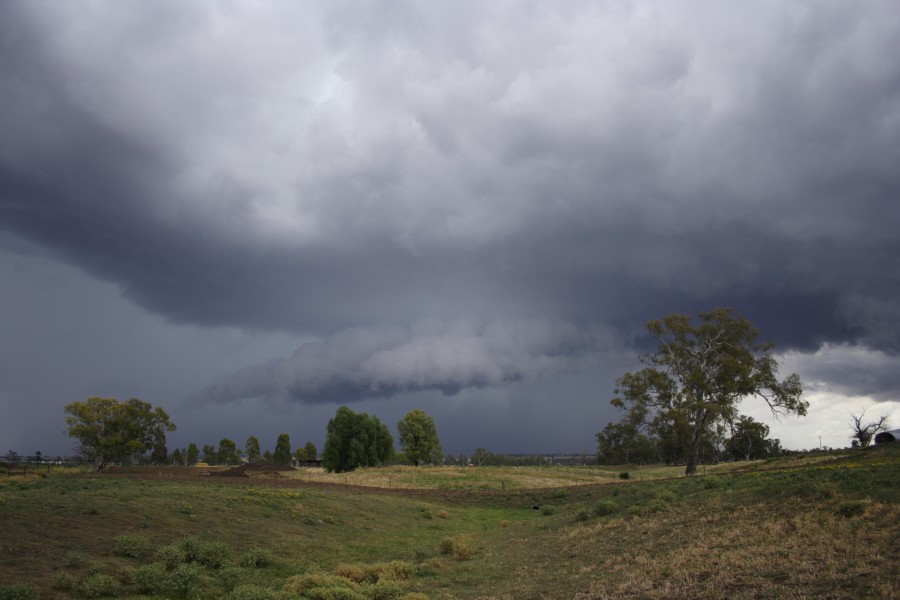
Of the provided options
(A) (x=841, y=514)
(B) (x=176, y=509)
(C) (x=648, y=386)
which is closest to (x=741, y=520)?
(A) (x=841, y=514)

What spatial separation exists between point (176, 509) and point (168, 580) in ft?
34.2

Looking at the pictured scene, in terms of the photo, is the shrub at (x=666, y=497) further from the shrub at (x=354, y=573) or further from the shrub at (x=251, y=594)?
the shrub at (x=251, y=594)

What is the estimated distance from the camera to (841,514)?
19.7 metres

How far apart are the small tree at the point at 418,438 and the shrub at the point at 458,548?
90.9m

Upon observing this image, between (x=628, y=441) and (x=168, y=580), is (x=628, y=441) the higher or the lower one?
the lower one

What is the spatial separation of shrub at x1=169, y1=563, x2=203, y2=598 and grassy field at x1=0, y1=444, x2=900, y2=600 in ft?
0.20

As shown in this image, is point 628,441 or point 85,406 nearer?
point 85,406

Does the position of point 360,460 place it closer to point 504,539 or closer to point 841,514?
point 504,539

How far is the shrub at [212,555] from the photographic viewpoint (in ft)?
68.4

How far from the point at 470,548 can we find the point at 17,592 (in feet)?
59.4

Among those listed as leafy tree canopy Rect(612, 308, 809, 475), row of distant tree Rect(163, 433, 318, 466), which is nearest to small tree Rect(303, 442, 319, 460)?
row of distant tree Rect(163, 433, 318, 466)

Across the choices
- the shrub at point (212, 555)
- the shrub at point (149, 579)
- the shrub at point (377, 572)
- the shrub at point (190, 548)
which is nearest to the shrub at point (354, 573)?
the shrub at point (377, 572)

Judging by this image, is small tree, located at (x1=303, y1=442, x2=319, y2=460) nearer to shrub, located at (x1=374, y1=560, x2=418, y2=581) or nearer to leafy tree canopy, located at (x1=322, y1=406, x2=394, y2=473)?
leafy tree canopy, located at (x1=322, y1=406, x2=394, y2=473)

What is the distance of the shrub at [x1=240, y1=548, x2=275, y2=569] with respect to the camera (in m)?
21.9
